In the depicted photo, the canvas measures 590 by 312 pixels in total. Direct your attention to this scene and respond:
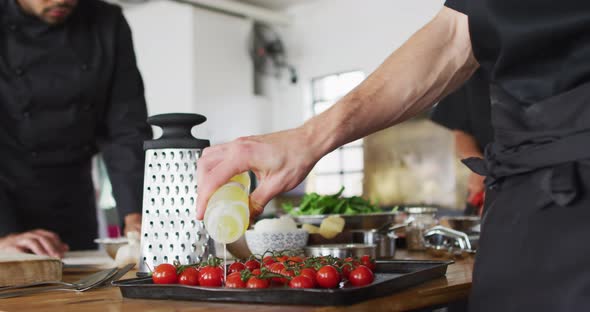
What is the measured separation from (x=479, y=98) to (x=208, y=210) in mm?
1800

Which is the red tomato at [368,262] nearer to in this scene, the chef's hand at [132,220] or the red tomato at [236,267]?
the red tomato at [236,267]

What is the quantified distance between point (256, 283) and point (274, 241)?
0.55 meters

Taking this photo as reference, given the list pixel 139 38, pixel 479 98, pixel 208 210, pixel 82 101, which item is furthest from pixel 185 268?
pixel 139 38

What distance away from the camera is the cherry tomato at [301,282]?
86 centimetres

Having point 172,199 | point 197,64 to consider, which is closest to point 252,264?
point 172,199

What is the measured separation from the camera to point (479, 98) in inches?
100

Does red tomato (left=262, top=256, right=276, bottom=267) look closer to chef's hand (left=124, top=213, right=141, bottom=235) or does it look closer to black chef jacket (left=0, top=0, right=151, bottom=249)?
chef's hand (left=124, top=213, right=141, bottom=235)

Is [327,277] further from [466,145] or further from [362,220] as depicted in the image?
[466,145]

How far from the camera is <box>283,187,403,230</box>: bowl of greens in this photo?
1.76 metres

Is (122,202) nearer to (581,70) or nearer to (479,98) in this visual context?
(479,98)

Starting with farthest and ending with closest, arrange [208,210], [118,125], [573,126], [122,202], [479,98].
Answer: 1. [479,98]
2. [118,125]
3. [122,202]
4. [208,210]
5. [573,126]

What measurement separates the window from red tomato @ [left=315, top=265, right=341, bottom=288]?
6.23m

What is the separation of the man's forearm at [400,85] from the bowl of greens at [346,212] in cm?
77

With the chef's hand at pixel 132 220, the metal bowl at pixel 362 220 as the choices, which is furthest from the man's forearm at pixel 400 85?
the chef's hand at pixel 132 220
